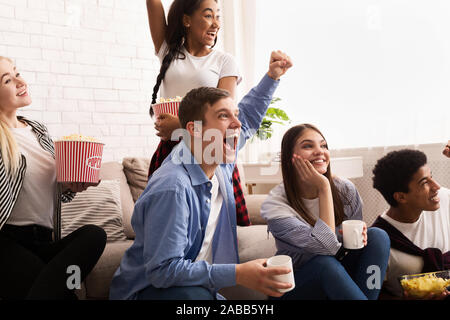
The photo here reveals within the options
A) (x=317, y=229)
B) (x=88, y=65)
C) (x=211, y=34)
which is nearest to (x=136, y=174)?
(x=88, y=65)

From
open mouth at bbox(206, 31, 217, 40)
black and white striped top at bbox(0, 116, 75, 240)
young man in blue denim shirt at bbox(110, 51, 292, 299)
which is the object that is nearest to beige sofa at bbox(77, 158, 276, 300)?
black and white striped top at bbox(0, 116, 75, 240)

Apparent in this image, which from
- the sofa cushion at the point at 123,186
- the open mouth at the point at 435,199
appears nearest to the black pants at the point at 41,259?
the sofa cushion at the point at 123,186

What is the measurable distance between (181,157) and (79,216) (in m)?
1.22

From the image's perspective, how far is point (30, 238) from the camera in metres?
1.56

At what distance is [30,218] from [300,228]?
1012 millimetres

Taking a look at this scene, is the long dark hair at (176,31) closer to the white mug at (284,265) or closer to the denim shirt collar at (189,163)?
the denim shirt collar at (189,163)

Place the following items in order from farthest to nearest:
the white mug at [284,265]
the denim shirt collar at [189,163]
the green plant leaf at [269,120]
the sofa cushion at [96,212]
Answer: the green plant leaf at [269,120] < the sofa cushion at [96,212] < the denim shirt collar at [189,163] < the white mug at [284,265]

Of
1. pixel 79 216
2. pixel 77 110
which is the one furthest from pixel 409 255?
pixel 77 110

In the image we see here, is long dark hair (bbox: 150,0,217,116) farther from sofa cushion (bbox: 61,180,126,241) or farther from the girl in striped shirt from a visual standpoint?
sofa cushion (bbox: 61,180,126,241)

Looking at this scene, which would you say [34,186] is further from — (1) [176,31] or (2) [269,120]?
(2) [269,120]

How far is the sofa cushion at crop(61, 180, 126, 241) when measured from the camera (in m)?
2.33

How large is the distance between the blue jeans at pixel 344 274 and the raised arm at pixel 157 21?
3.50ft

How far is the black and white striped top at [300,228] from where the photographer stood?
4.70 ft
